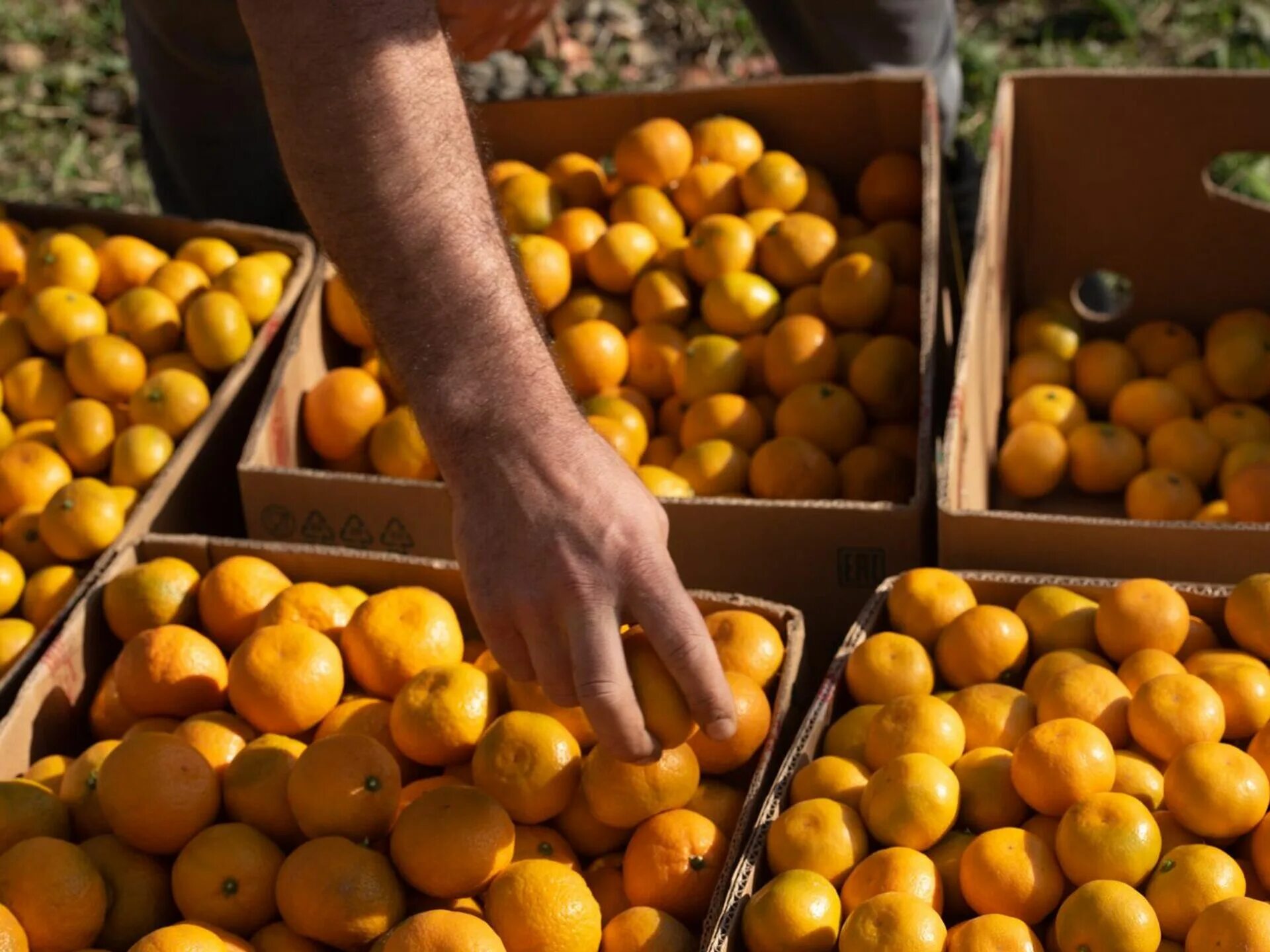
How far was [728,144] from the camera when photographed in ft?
10.2

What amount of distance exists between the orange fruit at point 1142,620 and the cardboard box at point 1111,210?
597mm

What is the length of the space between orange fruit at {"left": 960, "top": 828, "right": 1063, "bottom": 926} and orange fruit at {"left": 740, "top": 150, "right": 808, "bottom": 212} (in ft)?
5.55

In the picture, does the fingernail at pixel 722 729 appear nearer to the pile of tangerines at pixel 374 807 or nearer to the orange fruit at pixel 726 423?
the pile of tangerines at pixel 374 807

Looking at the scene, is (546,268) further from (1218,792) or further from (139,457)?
(1218,792)

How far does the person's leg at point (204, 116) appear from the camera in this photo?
10.3ft

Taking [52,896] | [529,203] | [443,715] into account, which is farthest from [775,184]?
[52,896]

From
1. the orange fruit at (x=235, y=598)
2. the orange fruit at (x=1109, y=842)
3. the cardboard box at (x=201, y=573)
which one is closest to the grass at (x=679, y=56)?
the cardboard box at (x=201, y=573)

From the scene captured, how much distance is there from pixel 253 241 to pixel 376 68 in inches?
62.1

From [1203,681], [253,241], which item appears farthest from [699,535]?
[253,241]

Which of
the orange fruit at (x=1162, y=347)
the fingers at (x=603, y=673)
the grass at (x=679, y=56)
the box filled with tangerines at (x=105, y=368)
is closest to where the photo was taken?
the fingers at (x=603, y=673)

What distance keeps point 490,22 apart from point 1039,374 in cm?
131

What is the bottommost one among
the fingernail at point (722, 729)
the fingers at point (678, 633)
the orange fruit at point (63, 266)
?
the orange fruit at point (63, 266)

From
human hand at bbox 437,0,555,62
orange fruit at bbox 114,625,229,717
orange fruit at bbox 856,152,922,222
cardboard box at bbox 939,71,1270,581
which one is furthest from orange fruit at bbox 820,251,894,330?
orange fruit at bbox 114,625,229,717

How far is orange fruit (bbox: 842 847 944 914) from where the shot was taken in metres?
1.60
